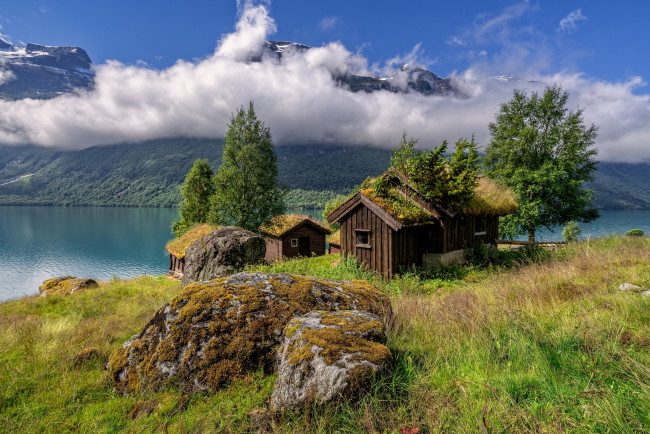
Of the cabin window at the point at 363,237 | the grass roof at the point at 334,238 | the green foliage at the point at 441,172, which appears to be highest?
the green foliage at the point at 441,172

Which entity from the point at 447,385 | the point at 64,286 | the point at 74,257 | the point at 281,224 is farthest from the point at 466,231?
the point at 74,257

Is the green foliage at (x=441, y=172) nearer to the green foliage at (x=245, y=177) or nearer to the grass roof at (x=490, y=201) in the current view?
the grass roof at (x=490, y=201)

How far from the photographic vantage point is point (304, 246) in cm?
3128

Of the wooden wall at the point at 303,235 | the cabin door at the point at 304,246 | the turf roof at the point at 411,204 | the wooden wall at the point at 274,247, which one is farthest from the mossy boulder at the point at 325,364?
the cabin door at the point at 304,246

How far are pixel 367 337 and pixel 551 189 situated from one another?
23.4 meters

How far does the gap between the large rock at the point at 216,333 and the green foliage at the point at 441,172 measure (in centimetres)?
1013

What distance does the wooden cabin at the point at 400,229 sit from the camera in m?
12.5

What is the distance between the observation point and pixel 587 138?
66.3ft

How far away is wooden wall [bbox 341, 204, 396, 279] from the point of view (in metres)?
12.4

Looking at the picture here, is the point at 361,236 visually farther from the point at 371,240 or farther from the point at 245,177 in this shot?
the point at 245,177

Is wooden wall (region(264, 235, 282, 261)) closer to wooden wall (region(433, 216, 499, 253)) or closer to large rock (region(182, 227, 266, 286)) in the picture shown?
large rock (region(182, 227, 266, 286))

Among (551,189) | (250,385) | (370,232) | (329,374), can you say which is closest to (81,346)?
(250,385)

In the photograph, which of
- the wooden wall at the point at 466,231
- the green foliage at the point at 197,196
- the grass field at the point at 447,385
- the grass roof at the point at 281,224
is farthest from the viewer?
the green foliage at the point at 197,196

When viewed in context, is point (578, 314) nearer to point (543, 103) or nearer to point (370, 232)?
point (370, 232)
